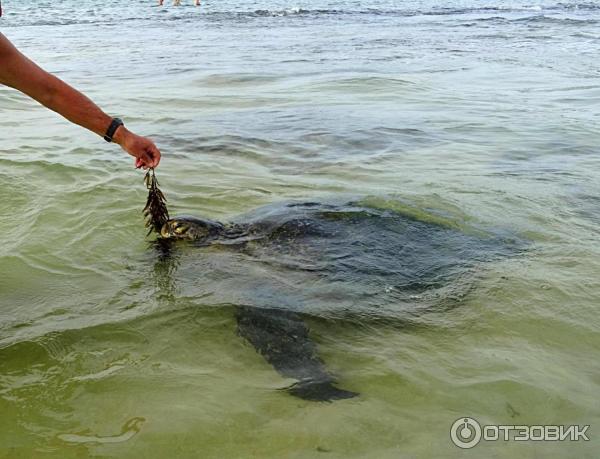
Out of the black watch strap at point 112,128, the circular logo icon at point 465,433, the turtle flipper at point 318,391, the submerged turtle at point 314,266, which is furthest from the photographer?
the submerged turtle at point 314,266

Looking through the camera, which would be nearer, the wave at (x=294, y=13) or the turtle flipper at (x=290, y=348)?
the turtle flipper at (x=290, y=348)

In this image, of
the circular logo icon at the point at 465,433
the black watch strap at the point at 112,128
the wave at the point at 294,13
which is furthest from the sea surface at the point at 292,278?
the wave at the point at 294,13

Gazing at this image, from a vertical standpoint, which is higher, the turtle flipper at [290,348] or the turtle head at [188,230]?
the turtle head at [188,230]

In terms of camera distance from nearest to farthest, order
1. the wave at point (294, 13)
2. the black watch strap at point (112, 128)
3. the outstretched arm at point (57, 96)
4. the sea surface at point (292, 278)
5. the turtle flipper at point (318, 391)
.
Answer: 1. the sea surface at point (292, 278)
2. the turtle flipper at point (318, 391)
3. the outstretched arm at point (57, 96)
4. the black watch strap at point (112, 128)
5. the wave at point (294, 13)

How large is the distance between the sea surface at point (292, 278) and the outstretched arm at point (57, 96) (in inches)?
39.5

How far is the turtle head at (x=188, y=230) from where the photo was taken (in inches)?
180

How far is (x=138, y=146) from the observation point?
3.48 m

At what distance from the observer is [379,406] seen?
288 centimetres

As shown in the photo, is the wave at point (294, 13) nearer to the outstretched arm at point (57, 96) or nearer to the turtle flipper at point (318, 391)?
the outstretched arm at point (57, 96)

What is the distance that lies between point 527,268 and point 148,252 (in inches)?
109

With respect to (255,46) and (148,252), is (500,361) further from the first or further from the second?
(255,46)

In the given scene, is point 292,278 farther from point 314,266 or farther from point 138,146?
point 138,146

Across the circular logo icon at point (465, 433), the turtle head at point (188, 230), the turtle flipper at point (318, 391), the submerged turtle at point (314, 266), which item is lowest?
the circular logo icon at point (465, 433)

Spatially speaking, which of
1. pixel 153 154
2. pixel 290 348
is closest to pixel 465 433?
pixel 290 348
